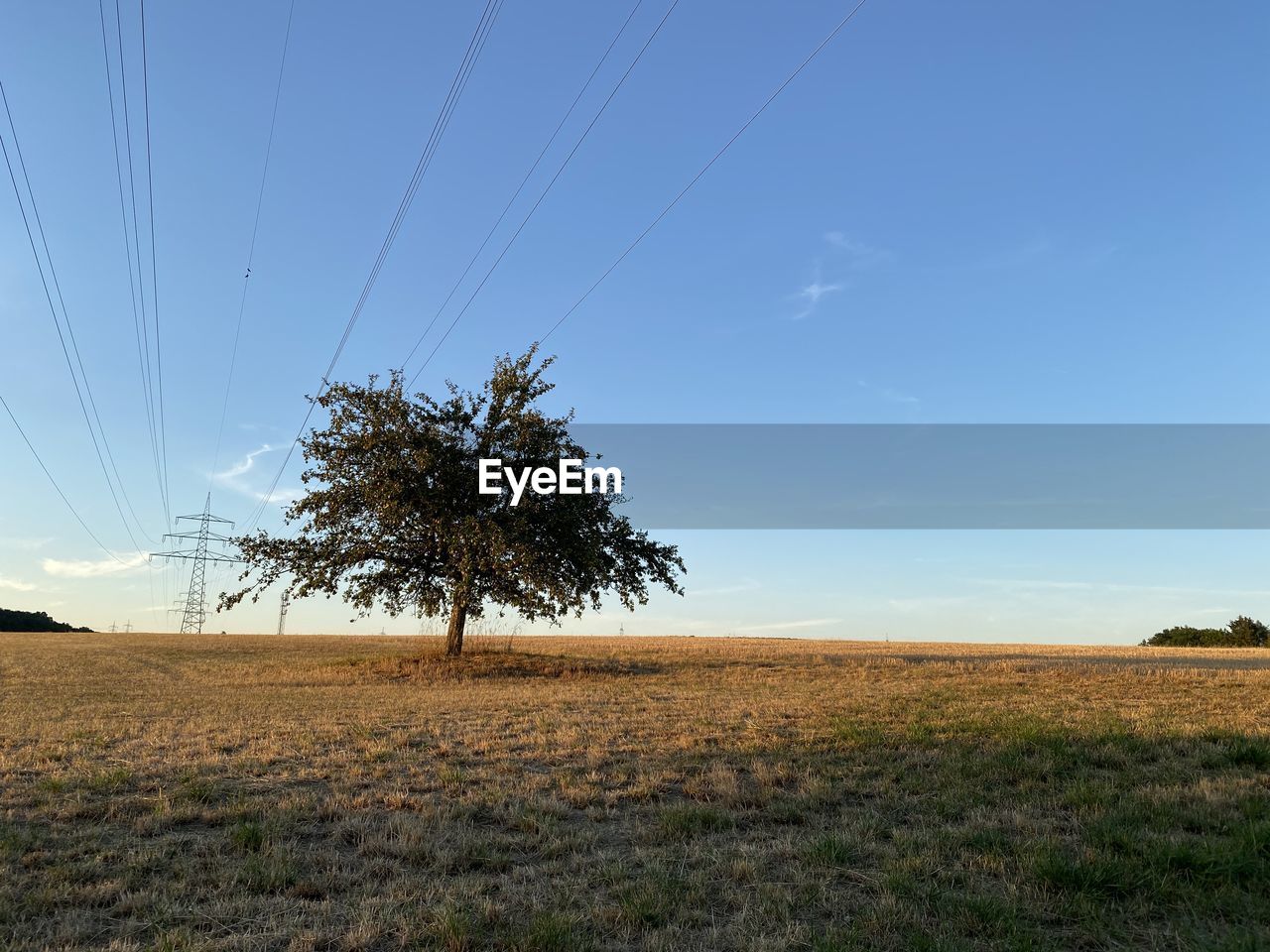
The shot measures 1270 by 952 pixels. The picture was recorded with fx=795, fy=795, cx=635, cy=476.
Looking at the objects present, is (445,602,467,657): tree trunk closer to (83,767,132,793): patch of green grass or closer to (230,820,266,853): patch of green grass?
(83,767,132,793): patch of green grass

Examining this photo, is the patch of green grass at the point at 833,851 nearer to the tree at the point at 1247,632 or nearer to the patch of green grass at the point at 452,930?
the patch of green grass at the point at 452,930

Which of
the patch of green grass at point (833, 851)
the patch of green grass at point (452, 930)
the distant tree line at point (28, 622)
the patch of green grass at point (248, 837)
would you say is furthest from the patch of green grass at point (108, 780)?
the distant tree line at point (28, 622)

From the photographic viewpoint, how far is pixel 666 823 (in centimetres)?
812

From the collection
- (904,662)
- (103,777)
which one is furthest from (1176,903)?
(904,662)

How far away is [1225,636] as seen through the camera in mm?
78312

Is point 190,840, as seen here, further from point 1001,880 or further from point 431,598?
point 431,598

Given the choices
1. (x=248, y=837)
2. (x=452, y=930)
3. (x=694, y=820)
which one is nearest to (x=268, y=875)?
(x=248, y=837)

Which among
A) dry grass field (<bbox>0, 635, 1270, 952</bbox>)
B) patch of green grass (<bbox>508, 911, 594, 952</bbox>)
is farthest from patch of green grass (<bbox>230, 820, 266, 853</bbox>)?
patch of green grass (<bbox>508, 911, 594, 952</bbox>)

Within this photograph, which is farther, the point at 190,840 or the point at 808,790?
the point at 808,790

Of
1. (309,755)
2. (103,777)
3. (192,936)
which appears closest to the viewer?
(192,936)

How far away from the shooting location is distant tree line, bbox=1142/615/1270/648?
7538cm

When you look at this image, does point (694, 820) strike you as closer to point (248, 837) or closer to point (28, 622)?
point (248, 837)

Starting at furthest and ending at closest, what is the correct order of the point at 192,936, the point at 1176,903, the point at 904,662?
the point at 904,662 → the point at 1176,903 → the point at 192,936

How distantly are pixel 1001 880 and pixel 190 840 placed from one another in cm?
743
